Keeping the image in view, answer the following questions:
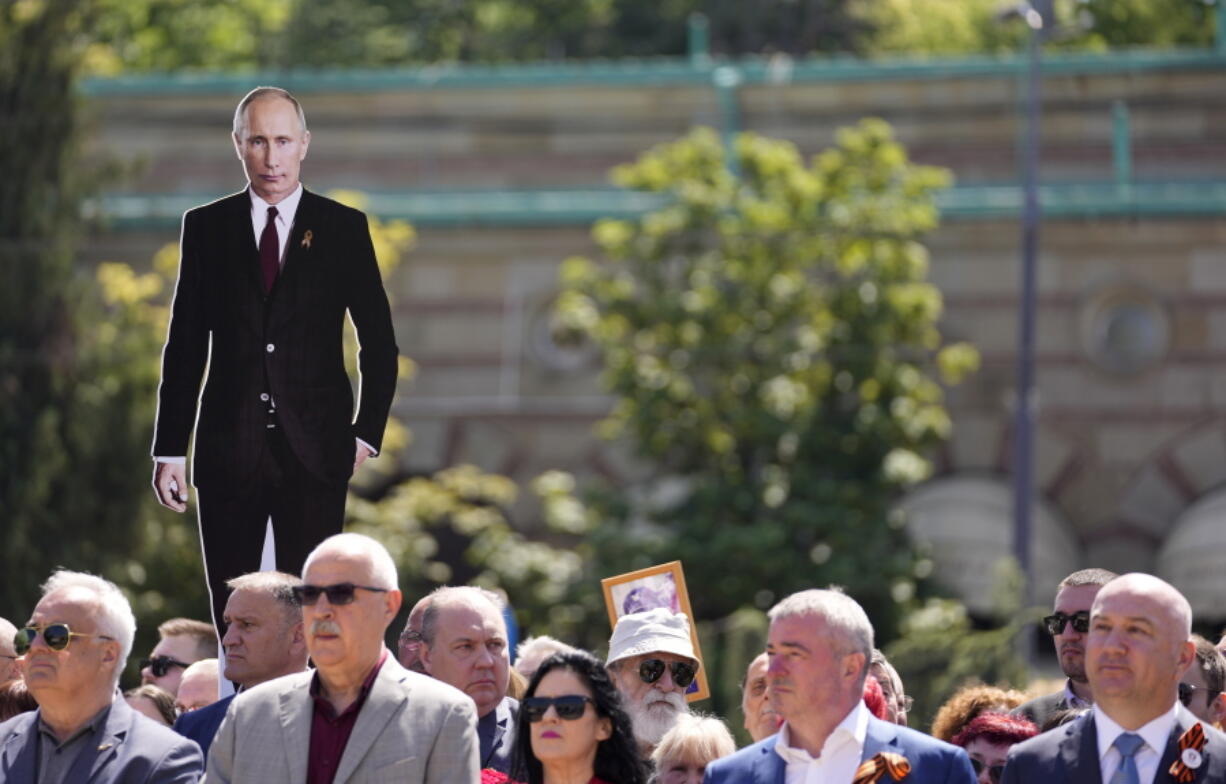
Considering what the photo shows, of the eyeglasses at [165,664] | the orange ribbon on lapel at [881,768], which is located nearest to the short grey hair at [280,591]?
the eyeglasses at [165,664]

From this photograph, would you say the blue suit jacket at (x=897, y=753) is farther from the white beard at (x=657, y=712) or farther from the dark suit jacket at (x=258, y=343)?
the dark suit jacket at (x=258, y=343)

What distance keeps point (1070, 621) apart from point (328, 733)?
10.3 ft

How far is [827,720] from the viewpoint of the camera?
7922 millimetres

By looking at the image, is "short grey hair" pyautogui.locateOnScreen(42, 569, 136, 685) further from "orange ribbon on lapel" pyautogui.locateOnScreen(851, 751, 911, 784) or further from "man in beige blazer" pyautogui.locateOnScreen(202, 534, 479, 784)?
"orange ribbon on lapel" pyautogui.locateOnScreen(851, 751, 911, 784)

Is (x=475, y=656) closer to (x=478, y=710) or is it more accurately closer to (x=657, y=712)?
(x=478, y=710)

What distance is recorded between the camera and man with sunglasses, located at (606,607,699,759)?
1000 centimetres

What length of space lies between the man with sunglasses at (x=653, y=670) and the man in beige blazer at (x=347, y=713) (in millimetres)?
1954

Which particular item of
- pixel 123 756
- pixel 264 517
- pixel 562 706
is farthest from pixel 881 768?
pixel 264 517

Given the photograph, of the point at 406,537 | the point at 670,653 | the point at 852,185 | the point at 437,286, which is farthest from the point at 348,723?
the point at 437,286

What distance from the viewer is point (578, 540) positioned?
30625 mm

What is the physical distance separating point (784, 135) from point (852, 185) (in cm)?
349

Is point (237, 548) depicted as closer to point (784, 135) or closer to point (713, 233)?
point (713, 233)

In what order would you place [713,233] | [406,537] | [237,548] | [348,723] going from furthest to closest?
[713,233] → [406,537] → [237,548] → [348,723]

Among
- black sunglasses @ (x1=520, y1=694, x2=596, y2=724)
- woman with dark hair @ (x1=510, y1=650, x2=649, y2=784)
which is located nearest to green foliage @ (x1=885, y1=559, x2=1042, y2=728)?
woman with dark hair @ (x1=510, y1=650, x2=649, y2=784)
